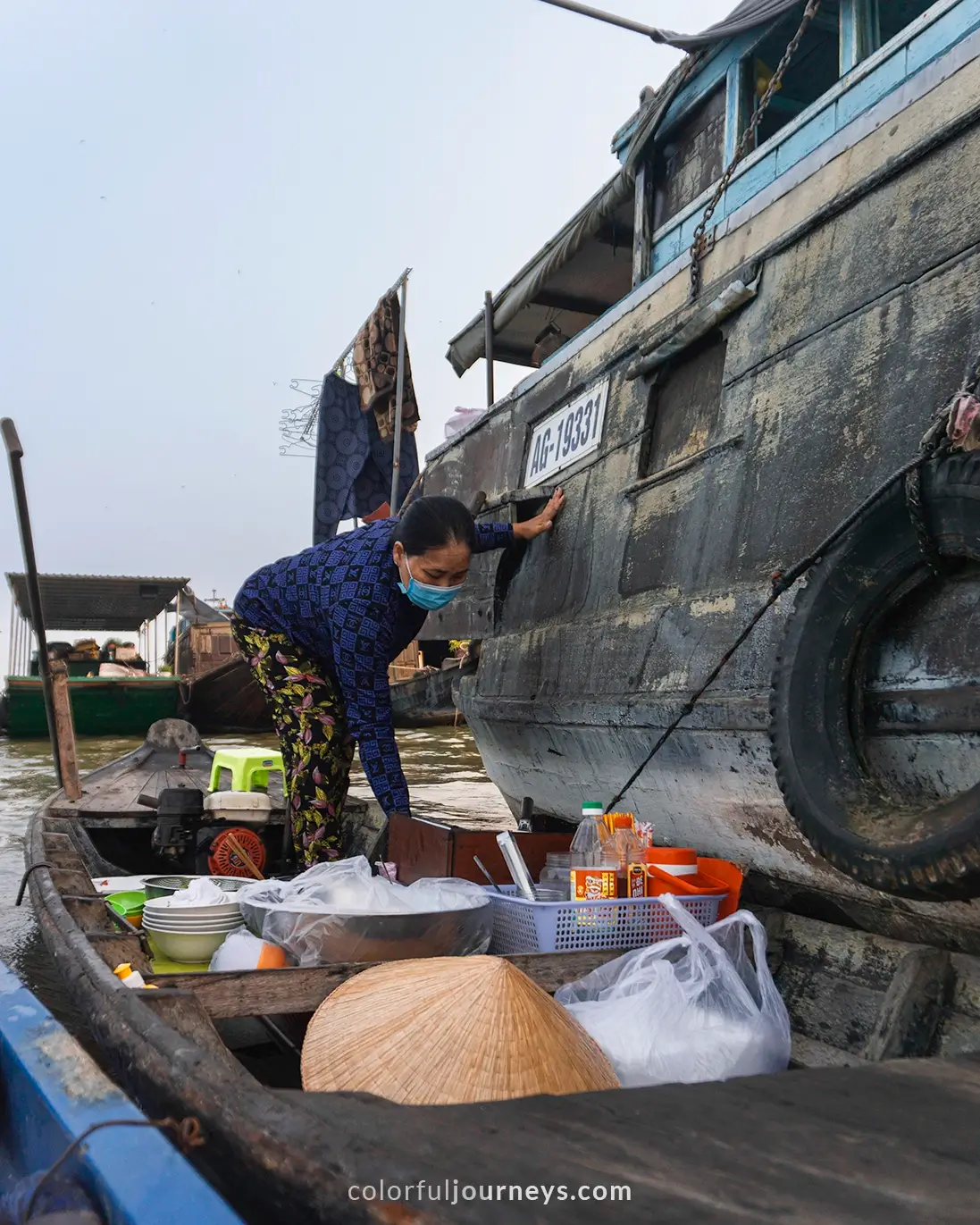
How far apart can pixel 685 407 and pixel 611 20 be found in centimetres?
249

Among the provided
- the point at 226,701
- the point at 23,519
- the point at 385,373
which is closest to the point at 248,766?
the point at 23,519

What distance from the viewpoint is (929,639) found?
2.00m

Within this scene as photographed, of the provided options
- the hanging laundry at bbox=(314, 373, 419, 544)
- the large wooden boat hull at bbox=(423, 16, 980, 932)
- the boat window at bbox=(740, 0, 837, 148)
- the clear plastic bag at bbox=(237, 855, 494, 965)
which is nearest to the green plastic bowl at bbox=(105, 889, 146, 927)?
the clear plastic bag at bbox=(237, 855, 494, 965)

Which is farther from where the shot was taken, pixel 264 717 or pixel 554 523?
pixel 264 717

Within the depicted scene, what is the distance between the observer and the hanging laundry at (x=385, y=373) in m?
7.98

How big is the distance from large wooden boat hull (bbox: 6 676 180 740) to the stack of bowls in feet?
45.2

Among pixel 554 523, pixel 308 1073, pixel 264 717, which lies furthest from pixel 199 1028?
pixel 264 717

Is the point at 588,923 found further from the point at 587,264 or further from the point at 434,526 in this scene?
the point at 587,264

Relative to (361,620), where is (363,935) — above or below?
below

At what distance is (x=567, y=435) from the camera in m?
4.24

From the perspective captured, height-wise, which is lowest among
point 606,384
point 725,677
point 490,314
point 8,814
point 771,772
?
point 8,814

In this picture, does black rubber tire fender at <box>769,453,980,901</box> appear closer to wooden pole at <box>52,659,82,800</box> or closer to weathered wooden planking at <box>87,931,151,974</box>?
weathered wooden planking at <box>87,931,151,974</box>

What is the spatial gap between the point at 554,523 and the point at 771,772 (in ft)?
6.52

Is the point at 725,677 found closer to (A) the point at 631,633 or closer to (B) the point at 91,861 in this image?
(A) the point at 631,633
